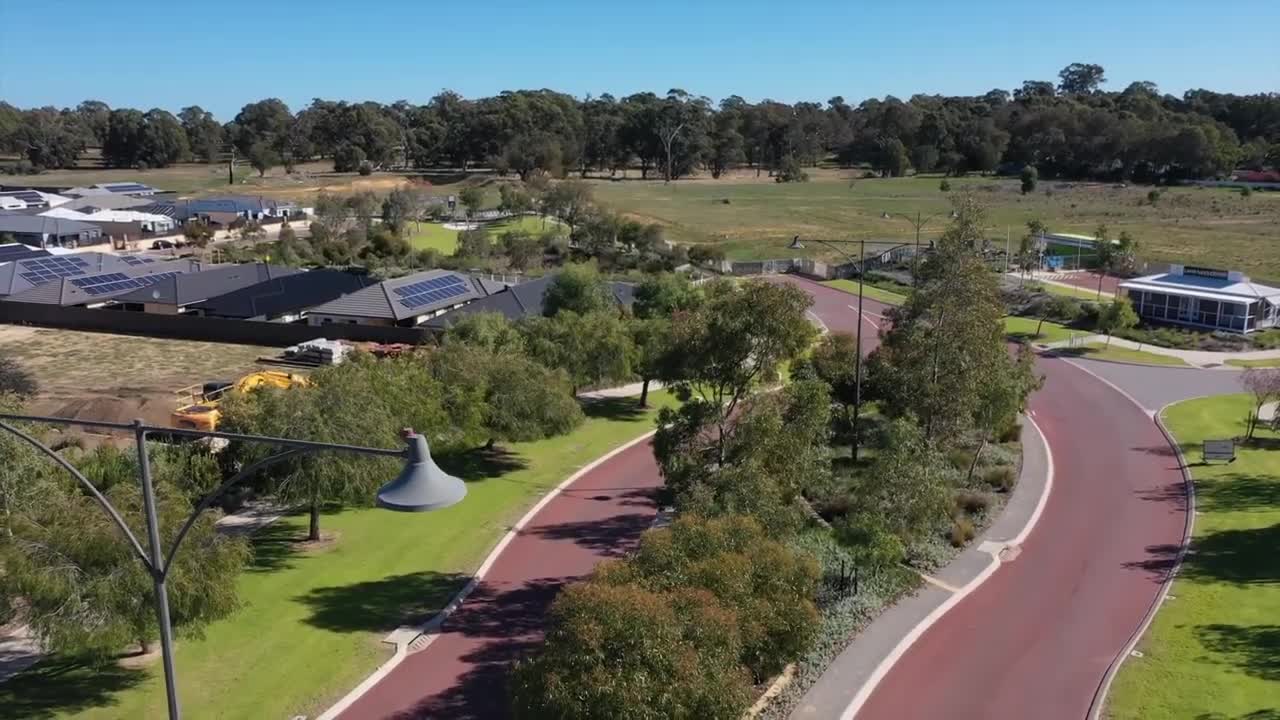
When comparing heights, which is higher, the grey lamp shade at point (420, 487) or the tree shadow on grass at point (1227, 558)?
the grey lamp shade at point (420, 487)

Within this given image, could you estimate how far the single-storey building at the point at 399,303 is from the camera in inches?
2188

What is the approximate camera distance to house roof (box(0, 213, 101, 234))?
8962cm

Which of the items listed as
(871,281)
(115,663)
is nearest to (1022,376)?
(115,663)

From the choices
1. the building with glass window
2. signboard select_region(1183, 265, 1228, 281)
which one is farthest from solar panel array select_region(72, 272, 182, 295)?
signboard select_region(1183, 265, 1228, 281)

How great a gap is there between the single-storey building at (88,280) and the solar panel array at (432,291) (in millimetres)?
17273

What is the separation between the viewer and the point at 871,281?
79.6 m

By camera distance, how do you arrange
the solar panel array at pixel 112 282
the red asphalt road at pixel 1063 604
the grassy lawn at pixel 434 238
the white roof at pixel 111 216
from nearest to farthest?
the red asphalt road at pixel 1063 604 < the solar panel array at pixel 112 282 < the grassy lawn at pixel 434 238 < the white roof at pixel 111 216

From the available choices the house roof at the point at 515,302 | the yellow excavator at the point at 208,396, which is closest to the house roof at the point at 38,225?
the house roof at the point at 515,302

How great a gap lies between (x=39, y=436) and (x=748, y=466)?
2398 cm

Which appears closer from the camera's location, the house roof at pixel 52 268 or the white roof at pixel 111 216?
the house roof at pixel 52 268

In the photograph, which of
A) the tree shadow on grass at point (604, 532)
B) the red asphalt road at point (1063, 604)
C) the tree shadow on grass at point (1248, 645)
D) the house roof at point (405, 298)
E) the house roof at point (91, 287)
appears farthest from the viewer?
the house roof at point (91, 287)

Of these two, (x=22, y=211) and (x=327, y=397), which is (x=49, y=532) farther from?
(x=22, y=211)

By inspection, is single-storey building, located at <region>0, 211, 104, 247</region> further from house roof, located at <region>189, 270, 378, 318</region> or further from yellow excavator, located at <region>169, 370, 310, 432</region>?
yellow excavator, located at <region>169, 370, 310, 432</region>

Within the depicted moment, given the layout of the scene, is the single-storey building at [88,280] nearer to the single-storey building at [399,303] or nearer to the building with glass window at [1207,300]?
the single-storey building at [399,303]
